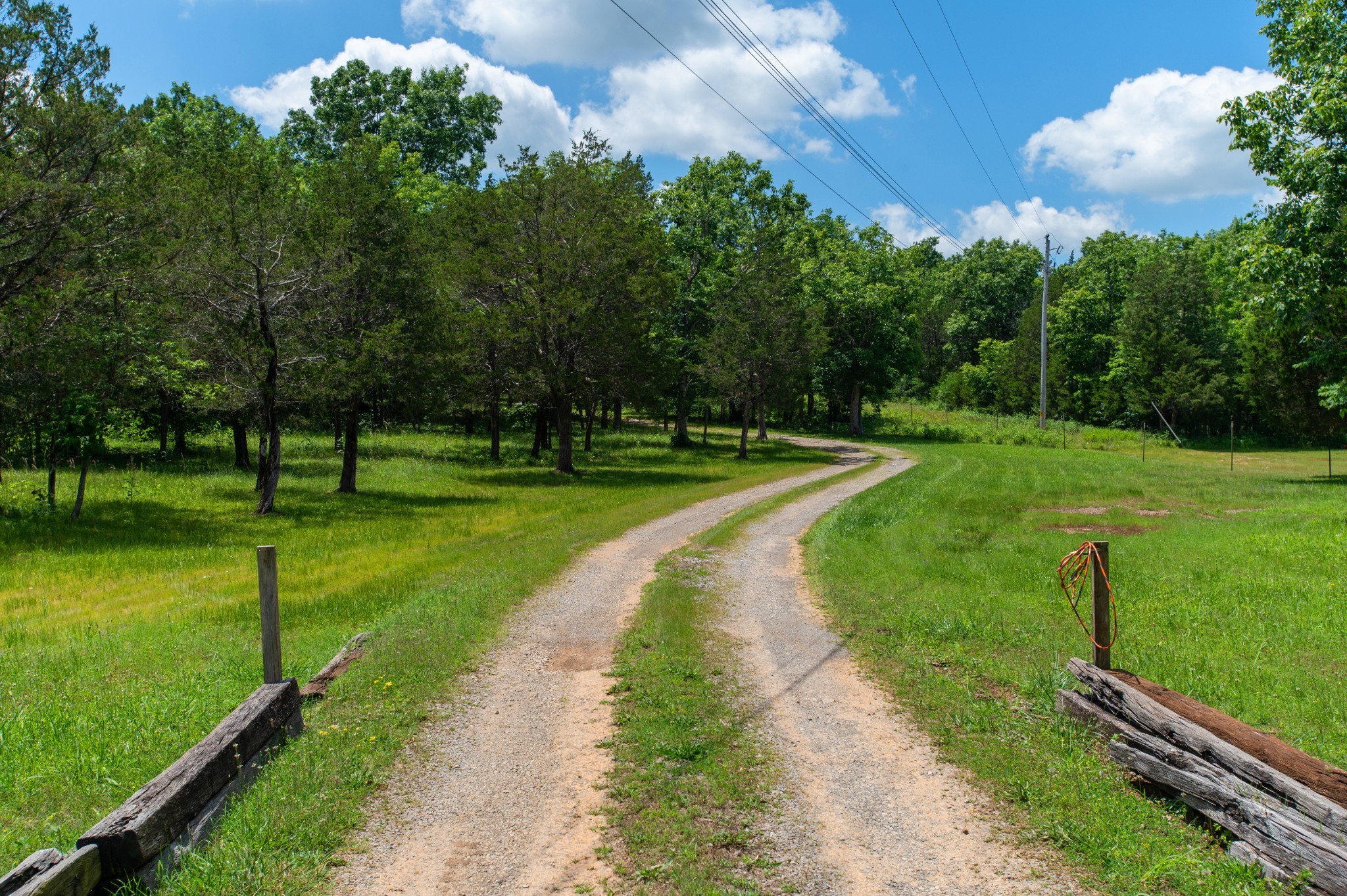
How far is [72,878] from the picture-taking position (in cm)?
431

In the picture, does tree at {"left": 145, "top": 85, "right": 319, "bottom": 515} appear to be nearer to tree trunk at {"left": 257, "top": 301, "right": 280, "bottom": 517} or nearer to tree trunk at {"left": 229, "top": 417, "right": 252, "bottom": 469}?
tree trunk at {"left": 257, "top": 301, "right": 280, "bottom": 517}

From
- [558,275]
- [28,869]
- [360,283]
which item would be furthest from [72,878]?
[558,275]

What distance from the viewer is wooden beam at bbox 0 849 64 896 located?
4.01 meters

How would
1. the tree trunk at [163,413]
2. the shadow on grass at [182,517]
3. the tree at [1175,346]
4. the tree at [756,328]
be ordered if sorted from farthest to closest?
the tree at [1175,346] → the tree at [756,328] → the tree trunk at [163,413] → the shadow on grass at [182,517]

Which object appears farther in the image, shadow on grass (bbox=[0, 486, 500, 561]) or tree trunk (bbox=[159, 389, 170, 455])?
tree trunk (bbox=[159, 389, 170, 455])

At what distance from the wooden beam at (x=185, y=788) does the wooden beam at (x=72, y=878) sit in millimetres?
94

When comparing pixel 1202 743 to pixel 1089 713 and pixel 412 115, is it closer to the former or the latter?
pixel 1089 713

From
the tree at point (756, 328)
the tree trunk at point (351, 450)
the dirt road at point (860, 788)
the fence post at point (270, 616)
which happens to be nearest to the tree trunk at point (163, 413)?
the tree trunk at point (351, 450)

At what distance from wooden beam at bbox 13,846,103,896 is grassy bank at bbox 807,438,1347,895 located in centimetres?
561

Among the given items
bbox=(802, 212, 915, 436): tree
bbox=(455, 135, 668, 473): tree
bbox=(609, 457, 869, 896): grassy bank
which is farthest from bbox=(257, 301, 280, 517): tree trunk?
bbox=(802, 212, 915, 436): tree

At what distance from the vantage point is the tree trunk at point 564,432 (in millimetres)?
31672

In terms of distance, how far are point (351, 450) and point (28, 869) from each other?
22957 millimetres

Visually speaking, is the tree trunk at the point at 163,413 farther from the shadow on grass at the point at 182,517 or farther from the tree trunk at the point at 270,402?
the tree trunk at the point at 270,402

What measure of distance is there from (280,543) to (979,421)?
190 feet
